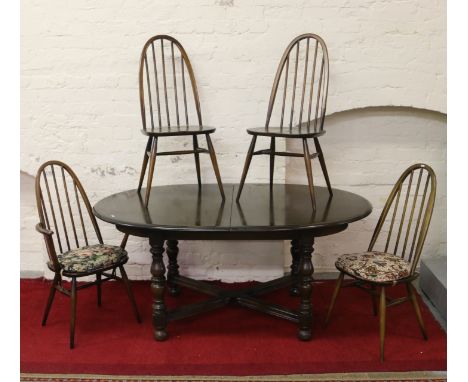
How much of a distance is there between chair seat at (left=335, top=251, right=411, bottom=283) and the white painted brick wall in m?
0.90

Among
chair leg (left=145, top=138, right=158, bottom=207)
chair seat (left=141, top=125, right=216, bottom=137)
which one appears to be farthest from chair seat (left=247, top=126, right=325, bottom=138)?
chair leg (left=145, top=138, right=158, bottom=207)

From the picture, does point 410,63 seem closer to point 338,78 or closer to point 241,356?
point 338,78

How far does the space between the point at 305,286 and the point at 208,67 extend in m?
1.56

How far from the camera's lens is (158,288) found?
2.63 metres

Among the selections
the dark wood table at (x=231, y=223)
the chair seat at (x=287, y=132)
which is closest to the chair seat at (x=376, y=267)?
the dark wood table at (x=231, y=223)

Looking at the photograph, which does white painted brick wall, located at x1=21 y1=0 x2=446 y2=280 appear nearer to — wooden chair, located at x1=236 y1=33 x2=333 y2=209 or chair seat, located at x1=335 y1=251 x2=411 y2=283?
wooden chair, located at x1=236 y1=33 x2=333 y2=209

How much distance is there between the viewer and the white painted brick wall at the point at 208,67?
3211 millimetres

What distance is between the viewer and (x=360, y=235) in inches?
140

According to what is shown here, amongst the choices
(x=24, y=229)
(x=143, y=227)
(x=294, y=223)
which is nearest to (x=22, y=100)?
(x=24, y=229)

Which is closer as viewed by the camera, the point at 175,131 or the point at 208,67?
the point at 175,131

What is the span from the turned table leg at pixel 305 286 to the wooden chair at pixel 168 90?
0.70 metres

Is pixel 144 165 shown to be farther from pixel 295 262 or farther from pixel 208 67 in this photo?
pixel 295 262

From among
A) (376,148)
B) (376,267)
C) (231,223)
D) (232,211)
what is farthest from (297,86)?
(376,267)

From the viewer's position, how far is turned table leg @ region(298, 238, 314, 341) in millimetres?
2598
